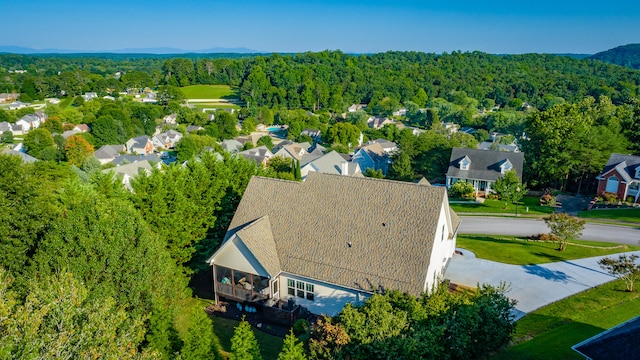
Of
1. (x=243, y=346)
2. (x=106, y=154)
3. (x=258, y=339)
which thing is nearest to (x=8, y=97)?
(x=106, y=154)

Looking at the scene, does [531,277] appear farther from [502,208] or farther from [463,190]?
[463,190]

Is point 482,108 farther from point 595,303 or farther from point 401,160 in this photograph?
point 595,303

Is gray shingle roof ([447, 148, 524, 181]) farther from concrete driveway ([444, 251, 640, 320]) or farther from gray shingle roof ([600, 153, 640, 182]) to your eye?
concrete driveway ([444, 251, 640, 320])

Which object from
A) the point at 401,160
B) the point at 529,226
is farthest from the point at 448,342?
the point at 401,160

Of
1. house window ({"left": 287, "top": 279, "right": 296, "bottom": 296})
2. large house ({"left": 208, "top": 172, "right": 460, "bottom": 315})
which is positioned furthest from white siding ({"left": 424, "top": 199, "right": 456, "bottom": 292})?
house window ({"left": 287, "top": 279, "right": 296, "bottom": 296})

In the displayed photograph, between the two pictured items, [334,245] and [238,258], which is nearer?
[334,245]

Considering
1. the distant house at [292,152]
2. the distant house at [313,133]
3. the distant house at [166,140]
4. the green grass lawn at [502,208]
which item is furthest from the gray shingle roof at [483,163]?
the distant house at [166,140]
